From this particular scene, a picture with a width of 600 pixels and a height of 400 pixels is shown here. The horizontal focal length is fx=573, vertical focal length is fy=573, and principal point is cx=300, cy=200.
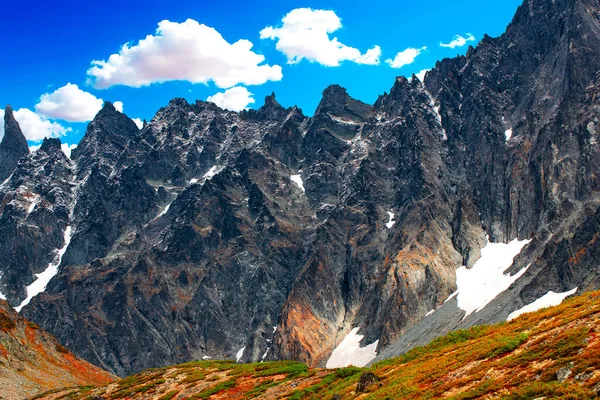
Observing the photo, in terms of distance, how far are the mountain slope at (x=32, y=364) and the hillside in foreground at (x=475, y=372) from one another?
34.6 metres

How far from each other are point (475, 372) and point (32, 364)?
276ft

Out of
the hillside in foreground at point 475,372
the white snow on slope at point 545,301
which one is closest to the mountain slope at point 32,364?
the hillside in foreground at point 475,372

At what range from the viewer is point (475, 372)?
2320cm

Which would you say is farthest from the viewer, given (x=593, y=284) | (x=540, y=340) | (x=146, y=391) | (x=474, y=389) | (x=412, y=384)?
(x=593, y=284)

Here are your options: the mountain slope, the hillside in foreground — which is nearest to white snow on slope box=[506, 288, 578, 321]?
the mountain slope

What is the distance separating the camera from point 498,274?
639 ft

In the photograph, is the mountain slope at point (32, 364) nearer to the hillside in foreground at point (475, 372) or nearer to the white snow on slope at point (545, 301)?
the hillside in foreground at point (475, 372)

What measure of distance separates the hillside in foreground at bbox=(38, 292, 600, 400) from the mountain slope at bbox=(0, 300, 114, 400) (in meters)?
34.6

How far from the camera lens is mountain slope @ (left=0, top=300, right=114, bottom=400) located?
72500 mm

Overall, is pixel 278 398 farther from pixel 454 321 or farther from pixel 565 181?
pixel 565 181

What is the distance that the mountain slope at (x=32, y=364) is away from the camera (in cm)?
7250

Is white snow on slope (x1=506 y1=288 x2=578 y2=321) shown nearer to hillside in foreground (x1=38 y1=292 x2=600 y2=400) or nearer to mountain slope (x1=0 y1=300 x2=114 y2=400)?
mountain slope (x1=0 y1=300 x2=114 y2=400)

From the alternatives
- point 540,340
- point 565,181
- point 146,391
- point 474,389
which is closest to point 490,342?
point 540,340

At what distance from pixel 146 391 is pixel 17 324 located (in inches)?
2657
